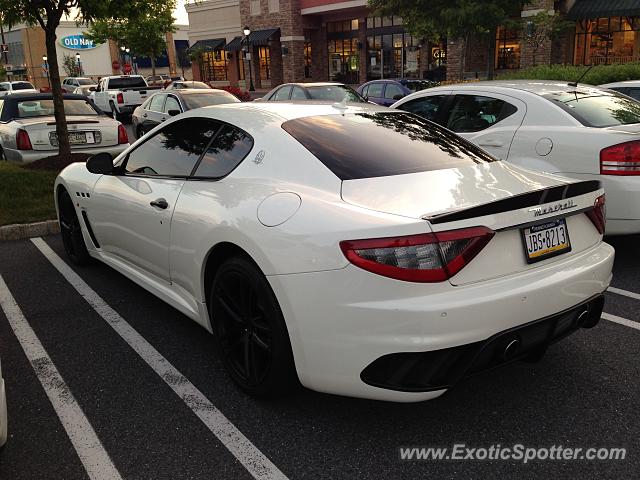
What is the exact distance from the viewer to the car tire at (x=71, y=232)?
17.5 ft

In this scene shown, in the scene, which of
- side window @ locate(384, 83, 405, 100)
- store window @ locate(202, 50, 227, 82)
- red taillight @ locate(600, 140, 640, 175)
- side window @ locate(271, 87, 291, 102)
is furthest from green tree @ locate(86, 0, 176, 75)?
red taillight @ locate(600, 140, 640, 175)

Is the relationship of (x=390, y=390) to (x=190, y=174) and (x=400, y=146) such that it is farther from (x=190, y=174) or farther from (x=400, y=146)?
(x=190, y=174)

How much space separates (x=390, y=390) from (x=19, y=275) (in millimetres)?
4280

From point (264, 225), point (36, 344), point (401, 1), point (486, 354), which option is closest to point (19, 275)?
point (36, 344)

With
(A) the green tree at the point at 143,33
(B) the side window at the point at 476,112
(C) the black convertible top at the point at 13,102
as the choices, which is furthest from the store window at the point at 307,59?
(B) the side window at the point at 476,112

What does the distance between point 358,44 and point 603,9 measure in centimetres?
1604

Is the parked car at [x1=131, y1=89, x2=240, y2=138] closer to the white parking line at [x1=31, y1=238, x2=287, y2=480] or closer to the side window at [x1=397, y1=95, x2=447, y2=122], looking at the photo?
the side window at [x1=397, y1=95, x2=447, y2=122]

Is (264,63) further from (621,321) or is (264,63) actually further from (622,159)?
(621,321)

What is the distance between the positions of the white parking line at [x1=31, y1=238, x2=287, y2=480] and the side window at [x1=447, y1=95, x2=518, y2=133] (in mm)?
3939

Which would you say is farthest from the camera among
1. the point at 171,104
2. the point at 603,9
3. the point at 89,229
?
the point at 603,9

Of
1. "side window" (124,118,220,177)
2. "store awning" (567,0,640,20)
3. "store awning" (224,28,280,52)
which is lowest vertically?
"side window" (124,118,220,177)

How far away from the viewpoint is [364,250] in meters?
2.44

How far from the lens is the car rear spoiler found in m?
2.46

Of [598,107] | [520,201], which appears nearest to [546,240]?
[520,201]
